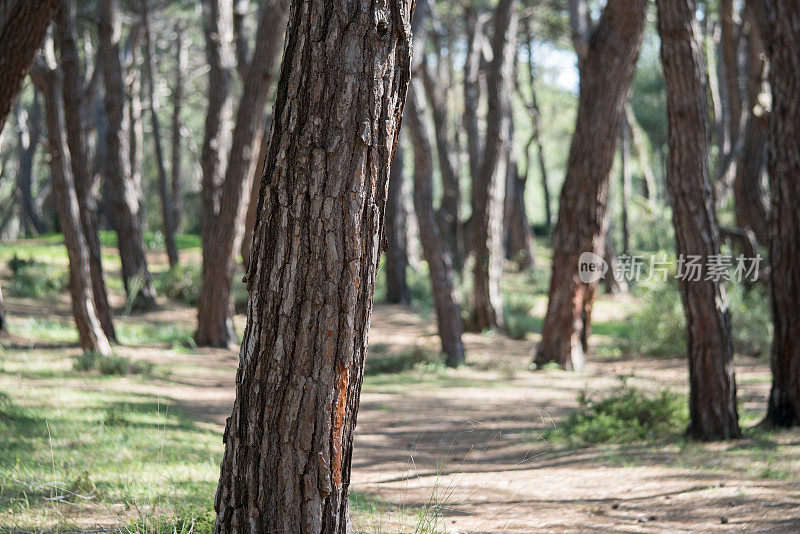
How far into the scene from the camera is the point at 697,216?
5.60 meters

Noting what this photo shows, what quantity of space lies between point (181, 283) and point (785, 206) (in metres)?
10.7

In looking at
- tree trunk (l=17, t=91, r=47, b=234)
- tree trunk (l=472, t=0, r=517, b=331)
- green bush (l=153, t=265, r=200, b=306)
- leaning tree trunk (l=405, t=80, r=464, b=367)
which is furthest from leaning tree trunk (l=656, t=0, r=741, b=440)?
tree trunk (l=17, t=91, r=47, b=234)

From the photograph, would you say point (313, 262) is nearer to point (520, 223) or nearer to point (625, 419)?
point (625, 419)

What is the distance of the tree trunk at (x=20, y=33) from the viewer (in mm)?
5387

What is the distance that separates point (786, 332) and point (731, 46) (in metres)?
10.5

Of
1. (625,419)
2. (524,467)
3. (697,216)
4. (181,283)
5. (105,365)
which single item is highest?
(697,216)

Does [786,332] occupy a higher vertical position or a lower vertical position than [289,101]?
lower

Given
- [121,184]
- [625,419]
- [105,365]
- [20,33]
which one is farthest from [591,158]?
[121,184]

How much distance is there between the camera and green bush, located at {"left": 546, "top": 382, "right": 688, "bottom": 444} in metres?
6.03

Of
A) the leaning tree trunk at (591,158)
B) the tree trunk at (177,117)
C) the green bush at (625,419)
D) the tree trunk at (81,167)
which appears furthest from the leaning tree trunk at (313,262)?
the tree trunk at (177,117)

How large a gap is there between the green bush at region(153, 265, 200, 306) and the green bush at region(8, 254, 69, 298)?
167 centimetres

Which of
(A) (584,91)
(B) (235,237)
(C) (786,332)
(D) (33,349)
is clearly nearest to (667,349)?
(A) (584,91)

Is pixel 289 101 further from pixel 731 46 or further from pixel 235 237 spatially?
pixel 731 46

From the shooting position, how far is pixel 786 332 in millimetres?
5824
